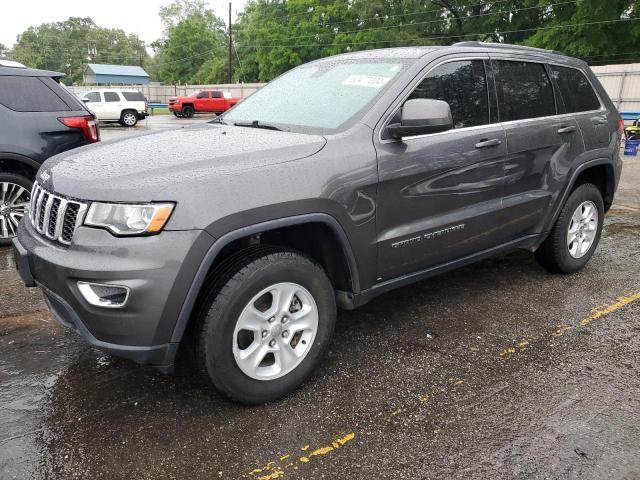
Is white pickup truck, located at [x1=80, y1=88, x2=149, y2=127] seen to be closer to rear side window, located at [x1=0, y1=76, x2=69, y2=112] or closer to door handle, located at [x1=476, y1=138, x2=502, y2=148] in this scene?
rear side window, located at [x1=0, y1=76, x2=69, y2=112]

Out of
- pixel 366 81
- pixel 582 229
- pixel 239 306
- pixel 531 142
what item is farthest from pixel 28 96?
pixel 582 229

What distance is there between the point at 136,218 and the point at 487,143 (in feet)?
7.61

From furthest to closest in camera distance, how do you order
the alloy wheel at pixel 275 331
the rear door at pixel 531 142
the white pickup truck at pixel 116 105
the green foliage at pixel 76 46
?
the green foliage at pixel 76 46 < the white pickup truck at pixel 116 105 < the rear door at pixel 531 142 < the alloy wheel at pixel 275 331

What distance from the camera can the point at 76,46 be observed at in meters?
114

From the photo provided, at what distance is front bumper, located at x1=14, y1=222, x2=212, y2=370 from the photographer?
224 cm

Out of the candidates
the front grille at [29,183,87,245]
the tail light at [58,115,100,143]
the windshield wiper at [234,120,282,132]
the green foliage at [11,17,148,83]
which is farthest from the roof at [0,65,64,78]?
the green foliage at [11,17,148,83]

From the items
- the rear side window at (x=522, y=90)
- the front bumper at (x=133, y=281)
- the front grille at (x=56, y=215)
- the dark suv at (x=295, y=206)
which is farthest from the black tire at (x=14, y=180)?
the rear side window at (x=522, y=90)

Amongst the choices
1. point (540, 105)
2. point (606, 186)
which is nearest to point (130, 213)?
point (540, 105)

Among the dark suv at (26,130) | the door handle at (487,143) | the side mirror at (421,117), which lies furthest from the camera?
the dark suv at (26,130)

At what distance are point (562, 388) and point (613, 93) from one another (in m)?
21.8

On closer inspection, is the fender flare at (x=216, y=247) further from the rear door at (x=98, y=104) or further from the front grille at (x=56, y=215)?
the rear door at (x=98, y=104)

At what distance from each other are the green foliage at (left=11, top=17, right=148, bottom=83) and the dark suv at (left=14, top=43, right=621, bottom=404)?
4641 inches

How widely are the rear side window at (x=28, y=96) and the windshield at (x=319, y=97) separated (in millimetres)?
2467

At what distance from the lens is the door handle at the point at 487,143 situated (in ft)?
11.4
